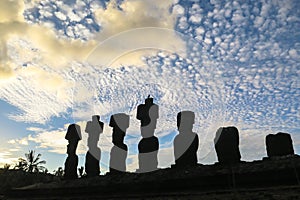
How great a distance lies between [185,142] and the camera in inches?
1182

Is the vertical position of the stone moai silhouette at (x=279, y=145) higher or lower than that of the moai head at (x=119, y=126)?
lower

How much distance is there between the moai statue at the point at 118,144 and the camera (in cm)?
3506

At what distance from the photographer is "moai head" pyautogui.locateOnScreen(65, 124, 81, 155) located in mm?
42344

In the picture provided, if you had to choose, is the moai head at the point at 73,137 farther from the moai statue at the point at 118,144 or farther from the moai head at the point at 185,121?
the moai head at the point at 185,121

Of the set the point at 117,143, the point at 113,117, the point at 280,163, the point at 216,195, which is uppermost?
the point at 113,117

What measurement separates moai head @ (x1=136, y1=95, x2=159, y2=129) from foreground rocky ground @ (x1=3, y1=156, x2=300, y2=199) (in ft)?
23.9

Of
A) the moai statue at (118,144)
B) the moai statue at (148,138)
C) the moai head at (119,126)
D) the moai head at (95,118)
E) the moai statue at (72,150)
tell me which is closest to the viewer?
the moai statue at (148,138)

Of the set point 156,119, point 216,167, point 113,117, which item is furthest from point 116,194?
point 113,117

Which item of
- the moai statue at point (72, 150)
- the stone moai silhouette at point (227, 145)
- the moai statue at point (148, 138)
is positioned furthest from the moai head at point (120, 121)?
the stone moai silhouette at point (227, 145)

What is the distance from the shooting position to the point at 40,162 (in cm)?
6456

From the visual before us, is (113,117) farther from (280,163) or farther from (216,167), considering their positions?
(280,163)

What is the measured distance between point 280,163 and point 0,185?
47676mm

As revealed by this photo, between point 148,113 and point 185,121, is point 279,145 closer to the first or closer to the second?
point 185,121

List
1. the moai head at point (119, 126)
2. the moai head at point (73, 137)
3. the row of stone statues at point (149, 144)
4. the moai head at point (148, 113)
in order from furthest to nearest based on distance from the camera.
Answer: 1. the moai head at point (73, 137)
2. the moai head at point (119, 126)
3. the moai head at point (148, 113)
4. the row of stone statues at point (149, 144)
